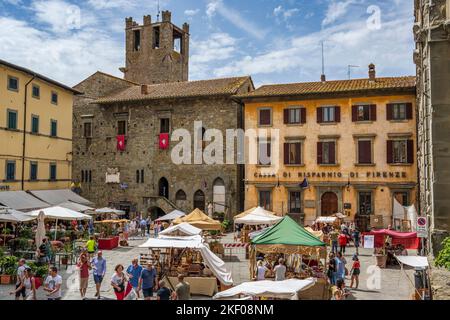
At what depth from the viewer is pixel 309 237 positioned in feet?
45.1

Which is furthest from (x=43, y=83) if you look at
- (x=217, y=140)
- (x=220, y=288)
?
(x=220, y=288)

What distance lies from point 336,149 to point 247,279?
1703cm

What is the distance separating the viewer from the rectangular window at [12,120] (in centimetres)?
2771

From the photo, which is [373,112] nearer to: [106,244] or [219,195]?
[219,195]

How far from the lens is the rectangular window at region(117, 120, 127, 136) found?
3778 centimetres

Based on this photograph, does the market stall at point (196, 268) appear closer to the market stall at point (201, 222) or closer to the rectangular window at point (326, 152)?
the market stall at point (201, 222)

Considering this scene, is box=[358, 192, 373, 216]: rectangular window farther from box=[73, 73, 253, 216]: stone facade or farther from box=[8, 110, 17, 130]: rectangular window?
box=[8, 110, 17, 130]: rectangular window

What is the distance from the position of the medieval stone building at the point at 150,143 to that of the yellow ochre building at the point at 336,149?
96.3 inches

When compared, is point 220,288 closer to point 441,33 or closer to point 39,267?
point 39,267

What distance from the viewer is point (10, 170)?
2778 cm

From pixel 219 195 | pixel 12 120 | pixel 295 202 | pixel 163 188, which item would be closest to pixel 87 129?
pixel 163 188

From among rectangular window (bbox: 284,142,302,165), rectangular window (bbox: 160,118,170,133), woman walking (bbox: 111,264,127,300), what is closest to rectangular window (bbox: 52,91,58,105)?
rectangular window (bbox: 160,118,170,133)

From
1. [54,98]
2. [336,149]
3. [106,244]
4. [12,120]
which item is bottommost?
[106,244]
